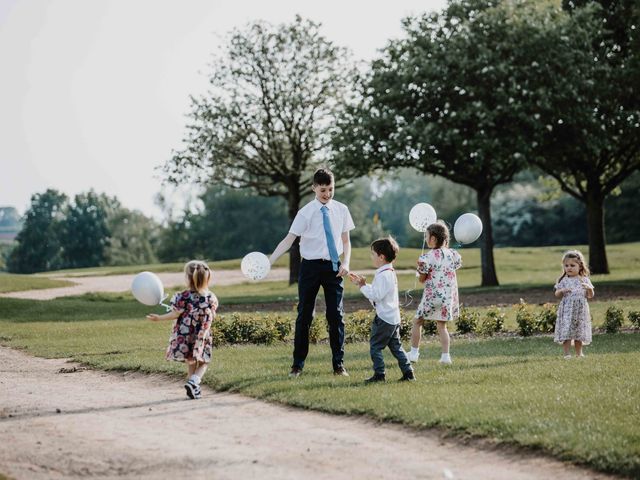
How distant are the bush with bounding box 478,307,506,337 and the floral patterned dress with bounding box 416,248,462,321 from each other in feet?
16.5

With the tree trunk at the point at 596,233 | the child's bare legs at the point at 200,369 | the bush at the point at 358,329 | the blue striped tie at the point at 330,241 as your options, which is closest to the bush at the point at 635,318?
the bush at the point at 358,329

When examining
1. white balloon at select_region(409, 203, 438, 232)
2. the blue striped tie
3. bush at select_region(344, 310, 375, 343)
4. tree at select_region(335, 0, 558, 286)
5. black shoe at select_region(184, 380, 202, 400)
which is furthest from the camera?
tree at select_region(335, 0, 558, 286)

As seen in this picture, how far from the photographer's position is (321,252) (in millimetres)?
11648

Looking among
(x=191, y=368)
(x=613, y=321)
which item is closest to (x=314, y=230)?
(x=191, y=368)

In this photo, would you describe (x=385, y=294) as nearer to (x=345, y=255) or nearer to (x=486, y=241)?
(x=345, y=255)

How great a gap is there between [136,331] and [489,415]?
42.4 feet

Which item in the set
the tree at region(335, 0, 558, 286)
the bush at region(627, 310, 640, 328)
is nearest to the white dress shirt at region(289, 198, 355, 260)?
the bush at region(627, 310, 640, 328)

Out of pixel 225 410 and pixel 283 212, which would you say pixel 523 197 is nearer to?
pixel 283 212

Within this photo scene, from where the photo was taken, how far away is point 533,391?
1012cm

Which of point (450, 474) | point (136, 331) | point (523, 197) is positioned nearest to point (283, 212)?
point (523, 197)

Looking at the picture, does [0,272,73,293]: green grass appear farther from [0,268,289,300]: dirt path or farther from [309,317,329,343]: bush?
[309,317,329,343]: bush

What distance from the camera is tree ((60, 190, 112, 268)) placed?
101688mm

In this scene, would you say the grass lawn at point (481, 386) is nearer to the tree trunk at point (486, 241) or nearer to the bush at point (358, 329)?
the bush at point (358, 329)

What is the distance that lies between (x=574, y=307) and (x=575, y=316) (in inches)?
5.4
